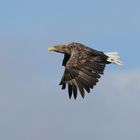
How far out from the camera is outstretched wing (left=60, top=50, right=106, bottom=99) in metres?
27.4

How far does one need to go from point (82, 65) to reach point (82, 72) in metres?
0.45

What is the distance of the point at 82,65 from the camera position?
93.7 ft

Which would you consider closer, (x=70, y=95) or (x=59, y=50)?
(x=70, y=95)

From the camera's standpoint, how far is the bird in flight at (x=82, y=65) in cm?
2748

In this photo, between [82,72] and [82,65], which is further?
[82,65]

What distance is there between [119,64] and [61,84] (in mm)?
2504

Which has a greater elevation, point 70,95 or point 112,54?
point 112,54

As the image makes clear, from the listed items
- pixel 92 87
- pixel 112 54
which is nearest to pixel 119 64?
pixel 112 54

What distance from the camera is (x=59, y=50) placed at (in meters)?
30.8

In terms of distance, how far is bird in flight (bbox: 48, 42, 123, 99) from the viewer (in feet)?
90.2

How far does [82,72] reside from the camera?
28156mm

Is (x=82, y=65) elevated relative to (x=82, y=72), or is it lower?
elevated

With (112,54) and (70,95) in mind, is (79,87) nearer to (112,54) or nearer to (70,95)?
(70,95)

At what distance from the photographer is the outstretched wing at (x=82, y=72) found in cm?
2739
